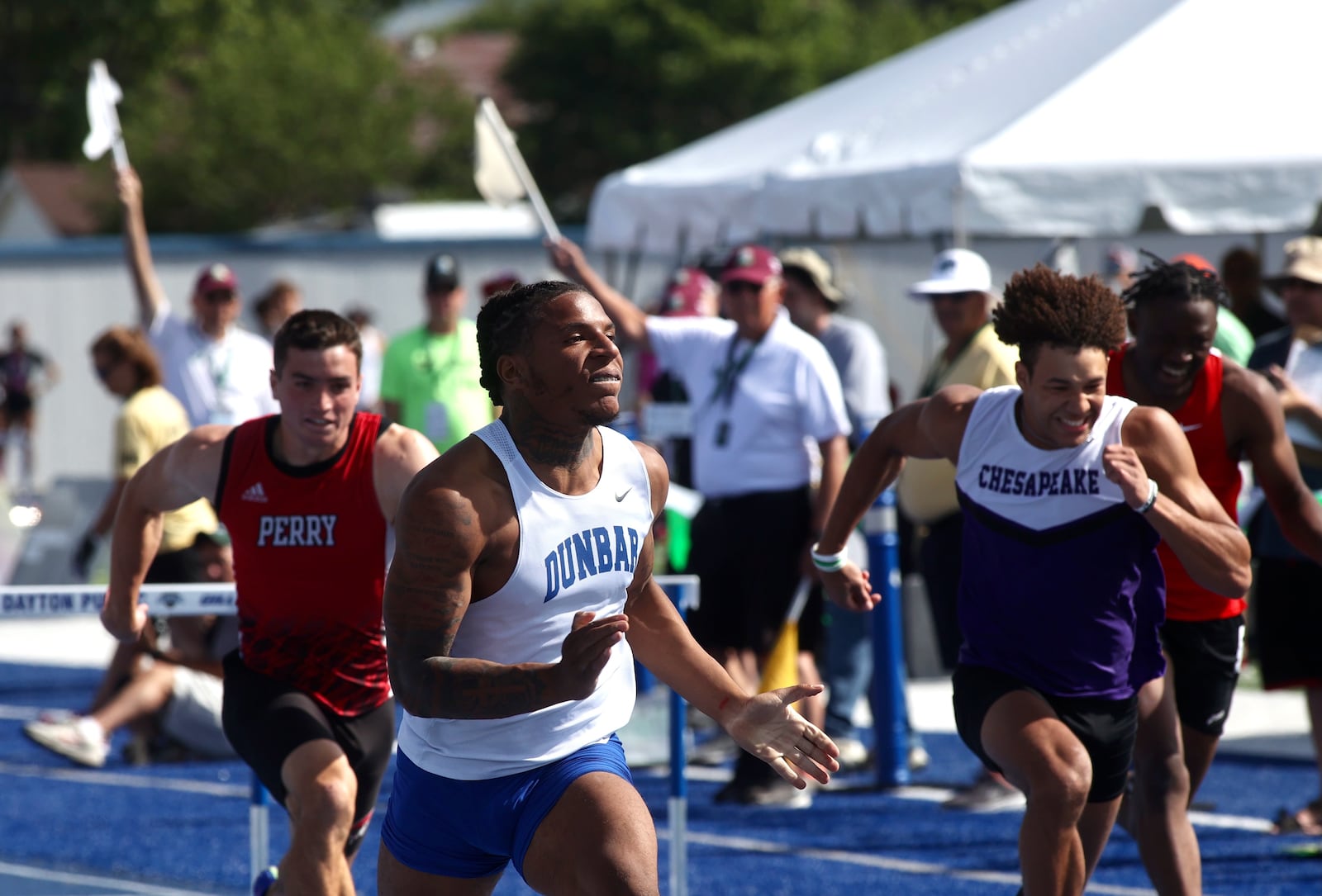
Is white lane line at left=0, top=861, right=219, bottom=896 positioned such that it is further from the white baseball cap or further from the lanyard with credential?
the white baseball cap

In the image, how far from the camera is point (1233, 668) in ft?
18.7

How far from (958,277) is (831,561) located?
263cm

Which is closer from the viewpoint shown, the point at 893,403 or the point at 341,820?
the point at 341,820

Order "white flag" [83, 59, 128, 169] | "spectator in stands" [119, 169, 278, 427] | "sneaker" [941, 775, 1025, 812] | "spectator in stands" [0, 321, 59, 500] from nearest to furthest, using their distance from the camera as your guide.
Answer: "sneaker" [941, 775, 1025, 812], "white flag" [83, 59, 128, 169], "spectator in stands" [119, 169, 278, 427], "spectator in stands" [0, 321, 59, 500]

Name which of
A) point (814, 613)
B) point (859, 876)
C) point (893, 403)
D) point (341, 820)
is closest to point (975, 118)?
point (893, 403)

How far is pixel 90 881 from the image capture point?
291 inches

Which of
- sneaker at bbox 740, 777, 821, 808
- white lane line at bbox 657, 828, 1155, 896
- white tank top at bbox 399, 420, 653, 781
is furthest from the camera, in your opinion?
sneaker at bbox 740, 777, 821, 808

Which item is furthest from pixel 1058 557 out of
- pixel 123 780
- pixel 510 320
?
pixel 123 780

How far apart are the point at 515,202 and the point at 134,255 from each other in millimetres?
2316

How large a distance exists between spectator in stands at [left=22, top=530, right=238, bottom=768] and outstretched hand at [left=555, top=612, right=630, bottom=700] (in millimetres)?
5844

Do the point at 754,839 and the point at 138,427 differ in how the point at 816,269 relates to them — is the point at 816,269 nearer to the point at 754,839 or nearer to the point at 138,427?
the point at 754,839

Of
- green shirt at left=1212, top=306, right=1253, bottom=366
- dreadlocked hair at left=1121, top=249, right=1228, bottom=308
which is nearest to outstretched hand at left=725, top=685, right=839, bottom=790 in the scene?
dreadlocked hair at left=1121, top=249, right=1228, bottom=308

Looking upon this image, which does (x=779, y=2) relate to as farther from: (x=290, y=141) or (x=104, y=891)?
(x=104, y=891)

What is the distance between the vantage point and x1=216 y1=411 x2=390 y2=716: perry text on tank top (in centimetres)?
527
